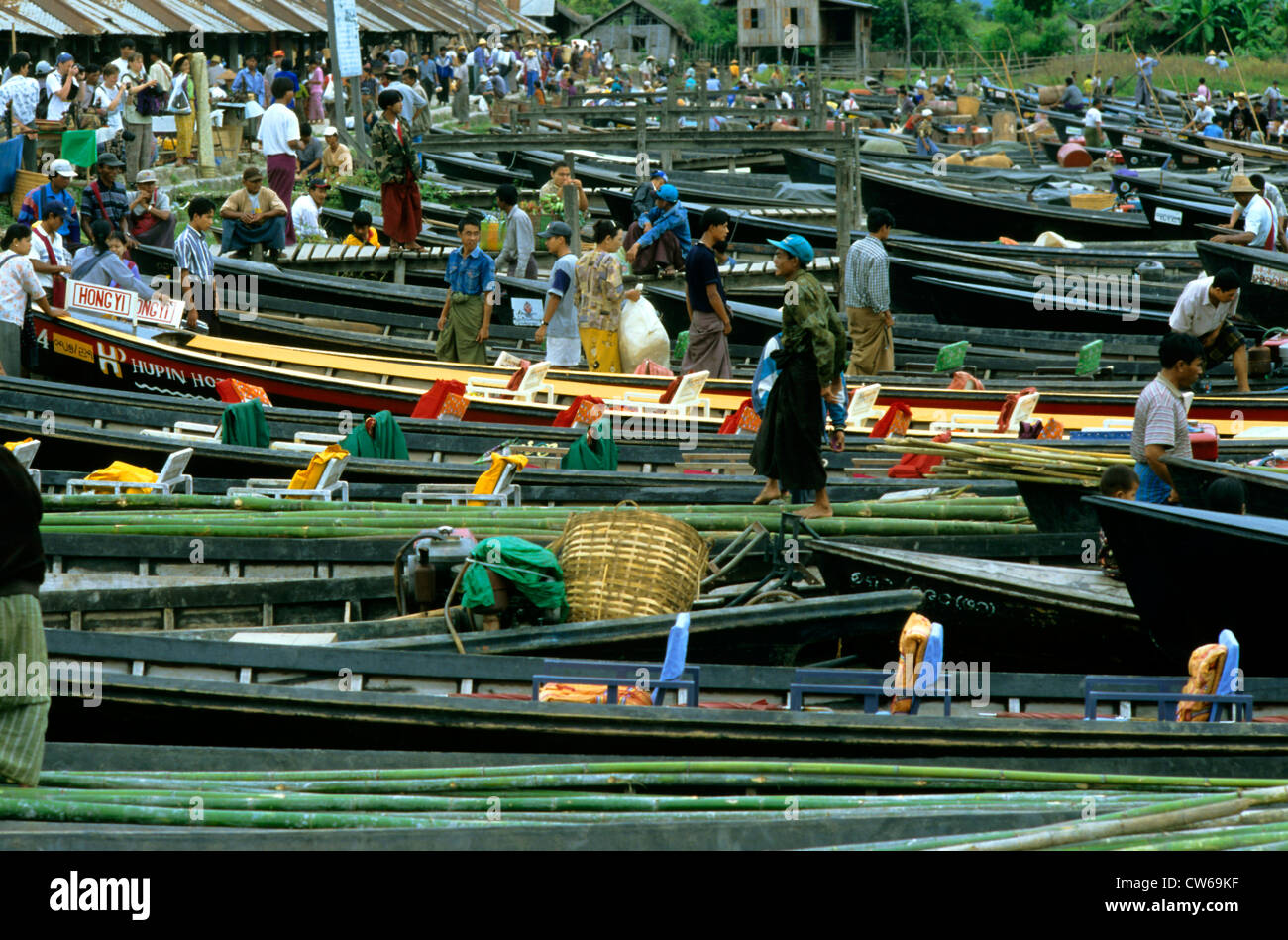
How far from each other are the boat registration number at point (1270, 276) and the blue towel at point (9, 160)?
44.9 feet

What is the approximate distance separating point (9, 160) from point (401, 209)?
15.4 ft

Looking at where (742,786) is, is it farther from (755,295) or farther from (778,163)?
(778,163)

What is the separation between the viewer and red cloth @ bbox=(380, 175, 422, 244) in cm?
1664

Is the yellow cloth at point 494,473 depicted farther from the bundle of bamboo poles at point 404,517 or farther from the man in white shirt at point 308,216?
the man in white shirt at point 308,216

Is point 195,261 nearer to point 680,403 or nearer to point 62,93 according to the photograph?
point 680,403

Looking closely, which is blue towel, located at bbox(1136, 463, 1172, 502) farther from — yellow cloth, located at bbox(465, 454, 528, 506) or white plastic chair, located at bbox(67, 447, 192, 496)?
white plastic chair, located at bbox(67, 447, 192, 496)

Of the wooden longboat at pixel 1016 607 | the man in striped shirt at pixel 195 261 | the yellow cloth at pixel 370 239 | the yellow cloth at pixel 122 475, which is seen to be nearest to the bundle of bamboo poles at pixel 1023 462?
the wooden longboat at pixel 1016 607

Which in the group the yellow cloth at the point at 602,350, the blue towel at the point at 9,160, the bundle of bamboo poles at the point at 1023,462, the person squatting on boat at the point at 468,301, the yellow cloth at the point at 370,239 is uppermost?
the blue towel at the point at 9,160

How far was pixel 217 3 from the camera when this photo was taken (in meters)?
29.4

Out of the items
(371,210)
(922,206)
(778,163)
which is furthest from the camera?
(778,163)

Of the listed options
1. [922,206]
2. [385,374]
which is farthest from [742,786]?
[922,206]

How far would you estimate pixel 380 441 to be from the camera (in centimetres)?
1031

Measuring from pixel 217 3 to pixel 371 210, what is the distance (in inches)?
420

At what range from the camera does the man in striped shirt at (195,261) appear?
12.6 meters
